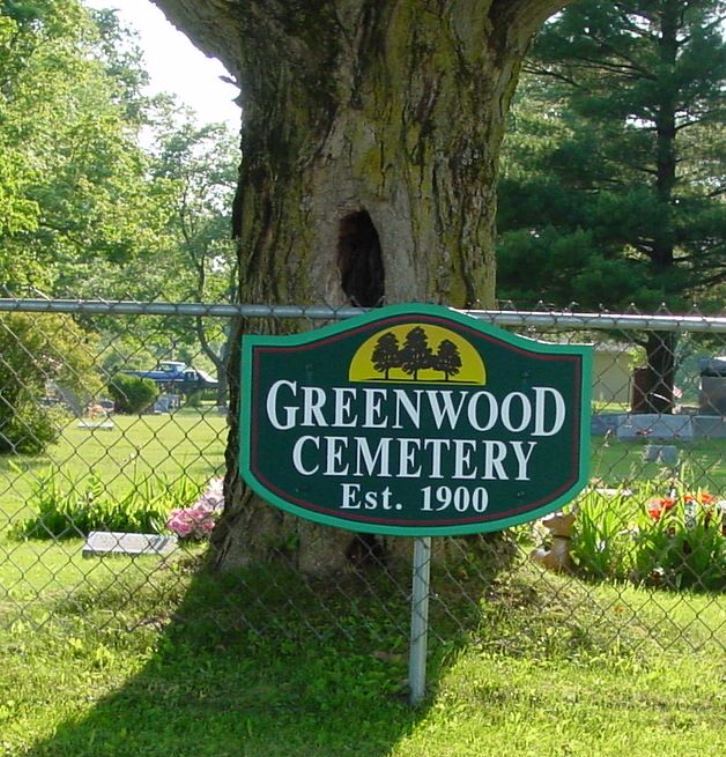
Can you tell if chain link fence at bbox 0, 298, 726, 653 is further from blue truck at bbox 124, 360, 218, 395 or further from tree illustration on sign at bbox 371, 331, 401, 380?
A: blue truck at bbox 124, 360, 218, 395

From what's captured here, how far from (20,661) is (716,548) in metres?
3.66

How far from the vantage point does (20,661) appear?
13.2 feet

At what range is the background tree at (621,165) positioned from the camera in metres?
21.0

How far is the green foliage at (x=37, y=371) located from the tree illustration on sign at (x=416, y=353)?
10472 millimetres

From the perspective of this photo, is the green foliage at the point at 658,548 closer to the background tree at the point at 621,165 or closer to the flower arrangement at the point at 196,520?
the flower arrangement at the point at 196,520

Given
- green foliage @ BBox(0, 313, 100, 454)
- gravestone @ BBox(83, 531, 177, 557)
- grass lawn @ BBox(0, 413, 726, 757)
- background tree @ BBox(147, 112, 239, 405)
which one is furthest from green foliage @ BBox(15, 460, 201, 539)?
background tree @ BBox(147, 112, 239, 405)

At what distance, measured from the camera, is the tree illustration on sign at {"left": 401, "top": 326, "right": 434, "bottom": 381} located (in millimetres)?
3547

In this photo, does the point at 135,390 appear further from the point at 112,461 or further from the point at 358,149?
the point at 358,149

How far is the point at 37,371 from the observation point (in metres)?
14.8

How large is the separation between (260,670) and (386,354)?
4.01 ft

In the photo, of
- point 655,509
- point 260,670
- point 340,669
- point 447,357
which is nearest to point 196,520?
point 260,670

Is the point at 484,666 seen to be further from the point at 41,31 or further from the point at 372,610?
the point at 41,31

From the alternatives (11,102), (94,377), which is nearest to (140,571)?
(94,377)

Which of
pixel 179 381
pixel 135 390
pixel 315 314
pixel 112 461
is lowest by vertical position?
pixel 135 390
